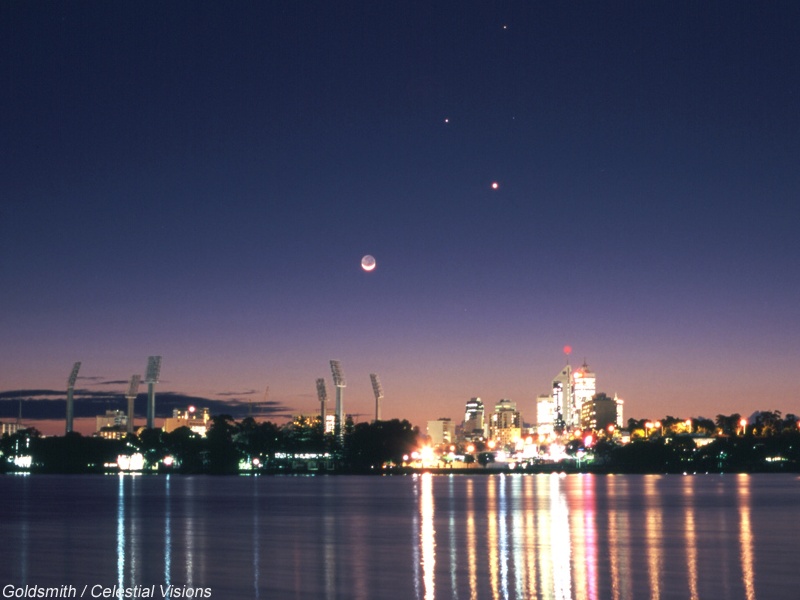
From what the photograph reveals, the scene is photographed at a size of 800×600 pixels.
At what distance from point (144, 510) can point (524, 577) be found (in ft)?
183

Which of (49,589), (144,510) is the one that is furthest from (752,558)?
(144,510)

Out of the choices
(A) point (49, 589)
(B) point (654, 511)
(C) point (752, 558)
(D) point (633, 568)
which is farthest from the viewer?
(B) point (654, 511)

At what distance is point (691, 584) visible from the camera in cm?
3291

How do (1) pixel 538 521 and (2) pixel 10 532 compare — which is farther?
(1) pixel 538 521

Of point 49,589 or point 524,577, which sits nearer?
point 49,589

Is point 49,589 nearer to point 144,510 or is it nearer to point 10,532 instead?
point 10,532

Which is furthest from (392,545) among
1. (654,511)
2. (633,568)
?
(654,511)

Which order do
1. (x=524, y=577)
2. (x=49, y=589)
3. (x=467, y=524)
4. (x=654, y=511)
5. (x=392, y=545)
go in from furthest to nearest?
(x=654, y=511)
(x=467, y=524)
(x=392, y=545)
(x=524, y=577)
(x=49, y=589)

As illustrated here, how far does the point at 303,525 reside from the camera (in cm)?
6400

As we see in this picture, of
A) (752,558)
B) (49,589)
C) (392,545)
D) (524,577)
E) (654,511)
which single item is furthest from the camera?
(654,511)

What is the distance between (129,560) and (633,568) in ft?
63.0

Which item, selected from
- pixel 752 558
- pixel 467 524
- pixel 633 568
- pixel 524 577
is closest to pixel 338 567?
pixel 524 577

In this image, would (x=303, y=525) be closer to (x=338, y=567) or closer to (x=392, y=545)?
(x=392, y=545)

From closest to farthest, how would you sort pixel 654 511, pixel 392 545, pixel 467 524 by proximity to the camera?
pixel 392 545 → pixel 467 524 → pixel 654 511
